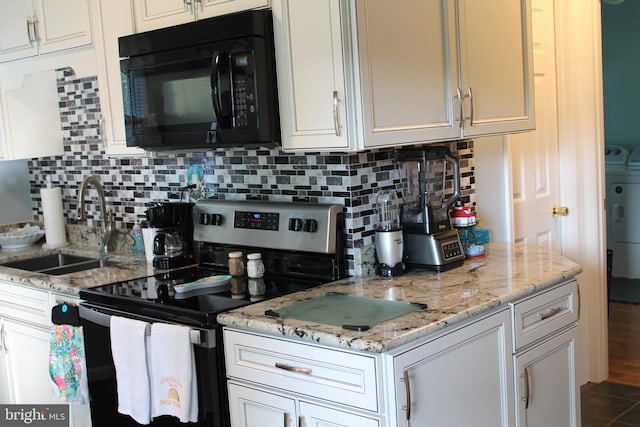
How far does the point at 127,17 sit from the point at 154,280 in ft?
3.37

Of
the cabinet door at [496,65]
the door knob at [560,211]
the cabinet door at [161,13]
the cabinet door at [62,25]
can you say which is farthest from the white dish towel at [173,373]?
the door knob at [560,211]

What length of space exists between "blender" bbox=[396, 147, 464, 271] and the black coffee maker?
0.93 metres

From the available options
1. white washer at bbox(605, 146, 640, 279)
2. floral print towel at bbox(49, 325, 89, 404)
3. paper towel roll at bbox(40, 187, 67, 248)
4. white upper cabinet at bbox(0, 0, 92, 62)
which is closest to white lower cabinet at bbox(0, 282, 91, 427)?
floral print towel at bbox(49, 325, 89, 404)

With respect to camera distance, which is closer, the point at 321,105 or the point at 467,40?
the point at 321,105

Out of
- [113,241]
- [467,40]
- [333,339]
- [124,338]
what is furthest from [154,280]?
[467,40]

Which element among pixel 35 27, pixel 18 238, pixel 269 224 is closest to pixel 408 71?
Result: pixel 269 224

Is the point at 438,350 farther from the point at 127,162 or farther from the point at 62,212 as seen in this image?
the point at 62,212

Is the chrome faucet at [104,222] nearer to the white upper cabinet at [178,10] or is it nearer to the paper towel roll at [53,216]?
the paper towel roll at [53,216]

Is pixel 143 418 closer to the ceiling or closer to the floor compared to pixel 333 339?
closer to the floor

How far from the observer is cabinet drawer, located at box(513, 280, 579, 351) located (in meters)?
2.29

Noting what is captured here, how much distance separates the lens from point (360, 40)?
2189mm

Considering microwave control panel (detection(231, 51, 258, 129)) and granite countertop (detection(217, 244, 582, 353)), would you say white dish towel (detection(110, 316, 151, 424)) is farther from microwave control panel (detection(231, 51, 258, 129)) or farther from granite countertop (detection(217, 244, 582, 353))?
microwave control panel (detection(231, 51, 258, 129))

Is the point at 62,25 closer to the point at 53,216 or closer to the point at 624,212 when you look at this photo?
the point at 53,216

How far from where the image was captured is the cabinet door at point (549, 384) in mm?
2334
